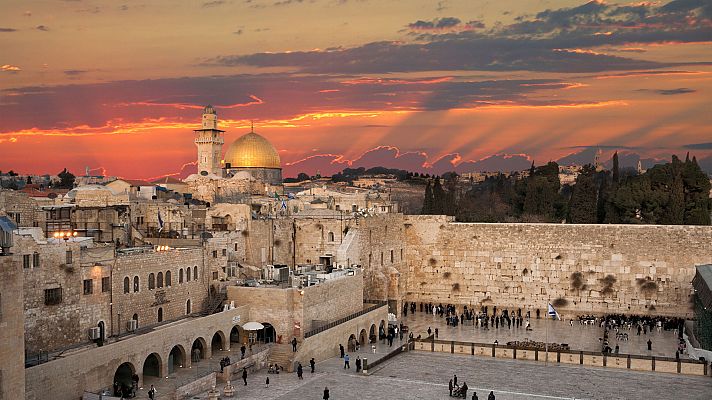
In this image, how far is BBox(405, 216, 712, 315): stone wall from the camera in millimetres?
33281

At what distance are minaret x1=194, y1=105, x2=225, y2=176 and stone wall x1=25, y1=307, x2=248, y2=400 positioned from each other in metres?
27.4

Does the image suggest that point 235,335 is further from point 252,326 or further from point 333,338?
point 333,338

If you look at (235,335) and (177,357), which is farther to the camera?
(235,335)

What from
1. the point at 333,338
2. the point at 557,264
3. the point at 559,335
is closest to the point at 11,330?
the point at 333,338

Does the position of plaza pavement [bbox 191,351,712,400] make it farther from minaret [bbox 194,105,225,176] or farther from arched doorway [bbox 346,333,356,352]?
minaret [bbox 194,105,225,176]

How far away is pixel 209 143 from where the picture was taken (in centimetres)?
4919

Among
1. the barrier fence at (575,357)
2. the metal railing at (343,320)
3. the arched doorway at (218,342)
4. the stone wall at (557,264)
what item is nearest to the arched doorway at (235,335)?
the arched doorway at (218,342)

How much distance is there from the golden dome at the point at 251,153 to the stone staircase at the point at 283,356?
28.3 meters

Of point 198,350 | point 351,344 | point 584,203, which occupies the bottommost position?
point 351,344

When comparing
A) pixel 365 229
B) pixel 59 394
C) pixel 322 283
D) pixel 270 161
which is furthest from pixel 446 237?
pixel 59 394

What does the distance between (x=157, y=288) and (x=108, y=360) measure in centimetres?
471

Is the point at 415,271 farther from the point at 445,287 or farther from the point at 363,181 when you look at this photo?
the point at 363,181

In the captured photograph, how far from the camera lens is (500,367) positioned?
2505cm

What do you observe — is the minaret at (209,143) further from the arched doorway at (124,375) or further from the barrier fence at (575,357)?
the arched doorway at (124,375)
